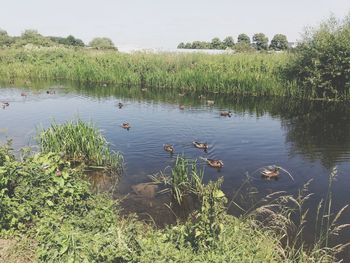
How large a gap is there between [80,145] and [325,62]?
63.7ft

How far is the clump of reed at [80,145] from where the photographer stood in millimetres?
11875

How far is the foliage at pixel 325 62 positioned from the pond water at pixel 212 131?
4.96ft

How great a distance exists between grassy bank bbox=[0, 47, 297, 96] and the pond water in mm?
1542

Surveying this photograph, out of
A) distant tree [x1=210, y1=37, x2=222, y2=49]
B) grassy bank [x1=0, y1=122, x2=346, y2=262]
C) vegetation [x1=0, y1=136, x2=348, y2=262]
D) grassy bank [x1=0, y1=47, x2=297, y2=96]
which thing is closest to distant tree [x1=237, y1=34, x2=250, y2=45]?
distant tree [x1=210, y1=37, x2=222, y2=49]

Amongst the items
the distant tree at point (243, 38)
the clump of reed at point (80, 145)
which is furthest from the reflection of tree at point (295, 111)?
the distant tree at point (243, 38)

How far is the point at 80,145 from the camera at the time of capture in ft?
39.6

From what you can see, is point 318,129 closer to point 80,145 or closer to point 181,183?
point 181,183

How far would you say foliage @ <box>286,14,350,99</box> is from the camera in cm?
2472

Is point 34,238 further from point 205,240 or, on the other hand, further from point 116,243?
point 205,240

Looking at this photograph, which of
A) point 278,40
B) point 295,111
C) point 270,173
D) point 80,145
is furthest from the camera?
point 278,40

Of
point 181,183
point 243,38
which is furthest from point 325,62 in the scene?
point 243,38

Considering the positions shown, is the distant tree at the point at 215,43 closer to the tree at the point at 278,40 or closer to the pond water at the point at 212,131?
the tree at the point at 278,40

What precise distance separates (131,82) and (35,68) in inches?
521

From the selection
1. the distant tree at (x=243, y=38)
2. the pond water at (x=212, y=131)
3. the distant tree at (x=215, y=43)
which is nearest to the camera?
the pond water at (x=212, y=131)
